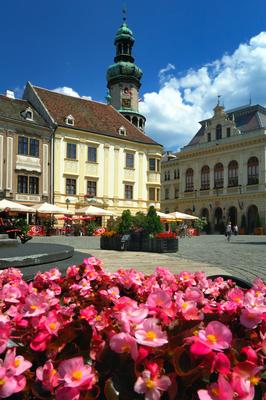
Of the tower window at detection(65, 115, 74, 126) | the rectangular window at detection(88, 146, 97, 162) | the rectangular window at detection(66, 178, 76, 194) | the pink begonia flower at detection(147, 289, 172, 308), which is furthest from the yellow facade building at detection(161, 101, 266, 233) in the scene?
the pink begonia flower at detection(147, 289, 172, 308)

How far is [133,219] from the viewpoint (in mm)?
17203

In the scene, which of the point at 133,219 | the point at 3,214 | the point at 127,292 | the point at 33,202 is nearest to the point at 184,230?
the point at 33,202

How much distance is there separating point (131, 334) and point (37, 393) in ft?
0.90

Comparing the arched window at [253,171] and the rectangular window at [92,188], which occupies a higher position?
the arched window at [253,171]

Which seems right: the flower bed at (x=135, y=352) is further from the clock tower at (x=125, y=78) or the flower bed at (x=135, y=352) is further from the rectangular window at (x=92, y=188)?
the clock tower at (x=125, y=78)

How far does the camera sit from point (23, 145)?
106ft

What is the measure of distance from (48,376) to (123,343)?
202 mm

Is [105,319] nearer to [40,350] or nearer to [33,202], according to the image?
[40,350]

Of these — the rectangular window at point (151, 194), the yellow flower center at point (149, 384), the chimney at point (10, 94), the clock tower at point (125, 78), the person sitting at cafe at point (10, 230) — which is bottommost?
the yellow flower center at point (149, 384)

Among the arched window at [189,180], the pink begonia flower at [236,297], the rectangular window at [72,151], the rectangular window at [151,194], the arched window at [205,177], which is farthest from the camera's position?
the arched window at [189,180]

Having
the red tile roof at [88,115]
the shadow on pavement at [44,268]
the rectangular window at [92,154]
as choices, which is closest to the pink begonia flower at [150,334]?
the shadow on pavement at [44,268]

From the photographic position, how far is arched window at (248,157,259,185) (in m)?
47.0

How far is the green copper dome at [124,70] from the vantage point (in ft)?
197

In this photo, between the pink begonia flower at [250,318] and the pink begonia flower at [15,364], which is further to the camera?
the pink begonia flower at [250,318]
